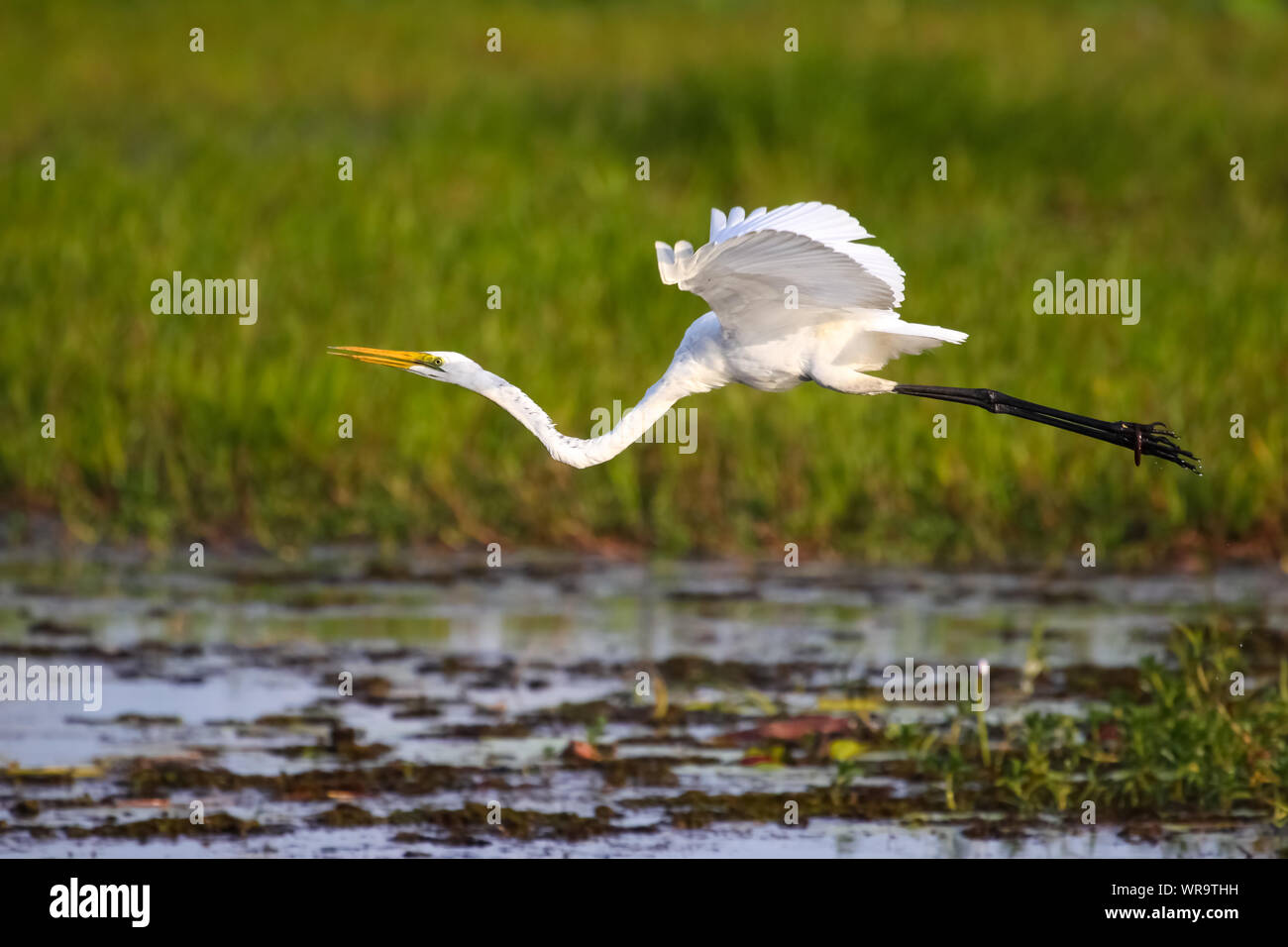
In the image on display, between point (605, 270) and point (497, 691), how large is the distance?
5.67m

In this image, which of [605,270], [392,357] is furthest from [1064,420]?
[605,270]

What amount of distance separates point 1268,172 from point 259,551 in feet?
32.6

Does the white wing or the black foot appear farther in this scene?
the black foot

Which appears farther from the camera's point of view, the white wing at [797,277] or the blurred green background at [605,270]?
the blurred green background at [605,270]

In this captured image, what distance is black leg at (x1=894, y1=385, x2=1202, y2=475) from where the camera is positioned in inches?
277

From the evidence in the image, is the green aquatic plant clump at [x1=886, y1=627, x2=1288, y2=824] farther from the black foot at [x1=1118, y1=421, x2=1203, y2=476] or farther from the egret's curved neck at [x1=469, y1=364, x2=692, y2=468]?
the egret's curved neck at [x1=469, y1=364, x2=692, y2=468]

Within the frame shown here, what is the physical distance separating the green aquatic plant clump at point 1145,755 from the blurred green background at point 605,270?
2.94m

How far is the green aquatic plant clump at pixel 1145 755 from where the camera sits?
24.7 feet

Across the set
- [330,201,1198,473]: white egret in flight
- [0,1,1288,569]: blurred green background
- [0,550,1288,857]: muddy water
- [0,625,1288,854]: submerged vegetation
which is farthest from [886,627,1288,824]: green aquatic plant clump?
[0,1,1288,569]: blurred green background

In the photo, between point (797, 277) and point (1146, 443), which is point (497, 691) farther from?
point (797, 277)

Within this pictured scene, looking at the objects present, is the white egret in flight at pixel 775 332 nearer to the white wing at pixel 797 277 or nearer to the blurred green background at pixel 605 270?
the white wing at pixel 797 277

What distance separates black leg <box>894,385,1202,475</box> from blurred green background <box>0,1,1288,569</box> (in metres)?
3.62

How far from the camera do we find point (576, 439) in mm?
6484

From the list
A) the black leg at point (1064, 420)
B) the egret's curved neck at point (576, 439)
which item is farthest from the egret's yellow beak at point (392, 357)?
the black leg at point (1064, 420)
